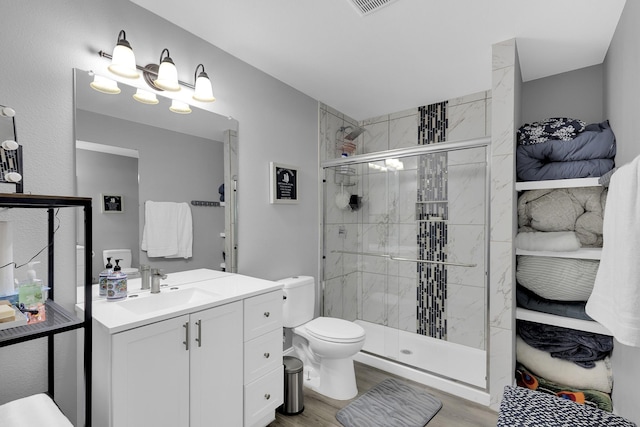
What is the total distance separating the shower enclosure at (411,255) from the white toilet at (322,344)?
1.89ft

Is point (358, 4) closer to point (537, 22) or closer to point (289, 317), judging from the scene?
point (537, 22)

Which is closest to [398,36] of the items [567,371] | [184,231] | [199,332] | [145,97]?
[145,97]

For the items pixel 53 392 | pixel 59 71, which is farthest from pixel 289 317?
pixel 59 71

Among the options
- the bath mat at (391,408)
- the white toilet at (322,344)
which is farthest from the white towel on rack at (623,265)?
the white toilet at (322,344)

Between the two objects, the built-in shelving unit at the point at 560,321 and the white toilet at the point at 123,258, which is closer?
the white toilet at the point at 123,258

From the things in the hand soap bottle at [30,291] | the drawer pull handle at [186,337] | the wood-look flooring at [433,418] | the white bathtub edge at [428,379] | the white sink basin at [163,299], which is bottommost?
the wood-look flooring at [433,418]

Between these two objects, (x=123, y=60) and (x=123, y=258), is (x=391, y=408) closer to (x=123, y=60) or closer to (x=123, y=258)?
(x=123, y=258)

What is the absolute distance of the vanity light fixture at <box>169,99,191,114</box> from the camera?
1.86 meters

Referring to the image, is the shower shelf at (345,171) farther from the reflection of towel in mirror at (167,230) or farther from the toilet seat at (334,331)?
the reflection of towel in mirror at (167,230)

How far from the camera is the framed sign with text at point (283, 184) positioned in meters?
2.46

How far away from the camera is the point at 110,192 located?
63.8 inches

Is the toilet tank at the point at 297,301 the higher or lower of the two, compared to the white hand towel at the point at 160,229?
lower

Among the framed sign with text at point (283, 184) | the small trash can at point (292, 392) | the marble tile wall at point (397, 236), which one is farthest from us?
the marble tile wall at point (397, 236)

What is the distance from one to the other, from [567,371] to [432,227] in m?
1.38
